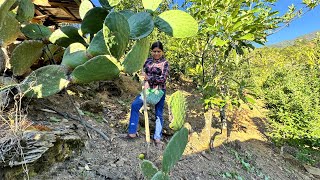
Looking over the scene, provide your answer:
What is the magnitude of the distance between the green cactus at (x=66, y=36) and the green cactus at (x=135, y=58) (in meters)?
0.58

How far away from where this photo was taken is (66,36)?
211 cm

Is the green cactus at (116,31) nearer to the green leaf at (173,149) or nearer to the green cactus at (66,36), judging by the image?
the green leaf at (173,149)

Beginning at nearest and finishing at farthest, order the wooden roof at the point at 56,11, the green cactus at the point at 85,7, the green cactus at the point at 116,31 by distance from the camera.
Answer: the green cactus at the point at 116,31 < the green cactus at the point at 85,7 < the wooden roof at the point at 56,11

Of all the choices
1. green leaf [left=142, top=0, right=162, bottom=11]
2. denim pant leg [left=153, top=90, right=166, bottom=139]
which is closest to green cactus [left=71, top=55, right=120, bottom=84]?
green leaf [left=142, top=0, right=162, bottom=11]

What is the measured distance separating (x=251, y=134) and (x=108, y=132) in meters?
2.89

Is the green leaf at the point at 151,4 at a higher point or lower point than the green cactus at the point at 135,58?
higher

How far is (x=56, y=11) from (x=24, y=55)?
159 centimetres

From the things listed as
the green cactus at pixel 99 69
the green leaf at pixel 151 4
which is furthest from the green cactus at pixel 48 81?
the green leaf at pixel 151 4

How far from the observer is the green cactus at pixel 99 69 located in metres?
1.62

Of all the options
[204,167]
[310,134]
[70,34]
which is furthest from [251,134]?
[70,34]

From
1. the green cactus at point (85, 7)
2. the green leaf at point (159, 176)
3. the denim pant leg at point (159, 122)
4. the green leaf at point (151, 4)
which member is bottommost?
the denim pant leg at point (159, 122)

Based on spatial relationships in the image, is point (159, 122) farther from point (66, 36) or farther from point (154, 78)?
point (66, 36)

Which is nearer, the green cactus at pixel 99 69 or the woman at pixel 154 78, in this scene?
the green cactus at pixel 99 69

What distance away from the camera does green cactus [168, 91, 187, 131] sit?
3.69ft
